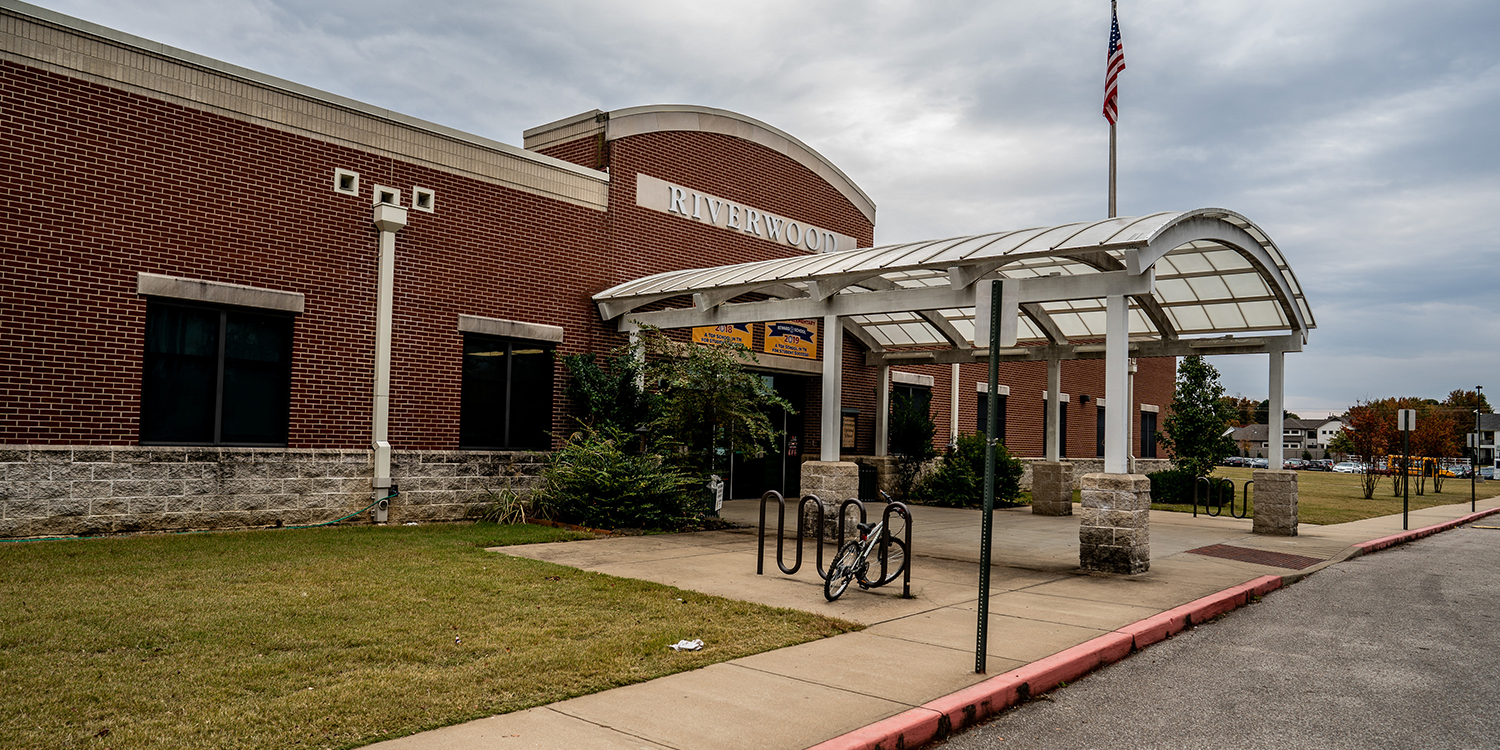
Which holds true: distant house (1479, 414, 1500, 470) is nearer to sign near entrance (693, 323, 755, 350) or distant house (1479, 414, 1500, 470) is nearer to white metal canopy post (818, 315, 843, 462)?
sign near entrance (693, 323, 755, 350)

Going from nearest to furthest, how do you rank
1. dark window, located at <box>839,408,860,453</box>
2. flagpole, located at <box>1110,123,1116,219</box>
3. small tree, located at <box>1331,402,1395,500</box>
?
flagpole, located at <box>1110,123,1116,219</box>
dark window, located at <box>839,408,860,453</box>
small tree, located at <box>1331,402,1395,500</box>

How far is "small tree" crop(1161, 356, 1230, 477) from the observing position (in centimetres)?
2350

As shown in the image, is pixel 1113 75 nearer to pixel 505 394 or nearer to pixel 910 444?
pixel 910 444

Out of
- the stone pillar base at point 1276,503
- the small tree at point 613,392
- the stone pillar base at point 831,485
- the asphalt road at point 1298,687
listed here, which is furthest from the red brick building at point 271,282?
the stone pillar base at point 1276,503

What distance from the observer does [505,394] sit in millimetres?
15359

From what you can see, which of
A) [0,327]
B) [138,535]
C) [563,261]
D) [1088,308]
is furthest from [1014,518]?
[0,327]

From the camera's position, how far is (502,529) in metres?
13.3

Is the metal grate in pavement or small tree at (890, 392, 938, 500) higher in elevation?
small tree at (890, 392, 938, 500)

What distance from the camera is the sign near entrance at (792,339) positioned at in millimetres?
20062

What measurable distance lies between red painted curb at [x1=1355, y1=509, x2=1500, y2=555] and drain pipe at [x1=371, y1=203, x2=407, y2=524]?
572 inches

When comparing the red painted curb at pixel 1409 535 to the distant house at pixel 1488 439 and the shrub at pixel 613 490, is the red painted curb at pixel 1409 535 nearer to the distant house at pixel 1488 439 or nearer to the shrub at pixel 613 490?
the shrub at pixel 613 490

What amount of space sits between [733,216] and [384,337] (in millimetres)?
8095

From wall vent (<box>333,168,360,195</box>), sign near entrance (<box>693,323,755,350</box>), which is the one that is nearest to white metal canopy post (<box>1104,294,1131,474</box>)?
sign near entrance (<box>693,323,755,350</box>)

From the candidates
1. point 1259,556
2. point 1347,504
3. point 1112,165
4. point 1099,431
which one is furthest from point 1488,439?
point 1259,556
